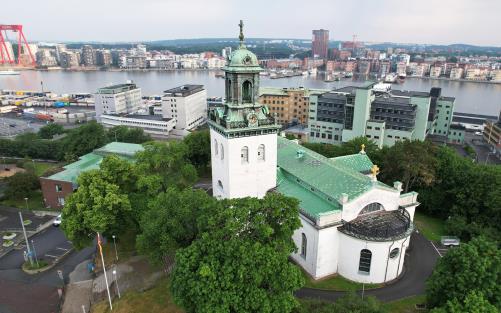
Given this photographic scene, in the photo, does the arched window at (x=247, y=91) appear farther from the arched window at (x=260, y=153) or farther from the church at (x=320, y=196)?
the arched window at (x=260, y=153)

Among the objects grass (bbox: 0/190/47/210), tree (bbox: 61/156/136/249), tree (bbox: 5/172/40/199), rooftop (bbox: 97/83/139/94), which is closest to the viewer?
tree (bbox: 61/156/136/249)

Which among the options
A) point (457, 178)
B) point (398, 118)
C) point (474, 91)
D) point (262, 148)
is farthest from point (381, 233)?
point (474, 91)

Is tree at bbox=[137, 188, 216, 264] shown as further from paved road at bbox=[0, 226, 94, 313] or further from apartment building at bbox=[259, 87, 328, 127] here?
apartment building at bbox=[259, 87, 328, 127]

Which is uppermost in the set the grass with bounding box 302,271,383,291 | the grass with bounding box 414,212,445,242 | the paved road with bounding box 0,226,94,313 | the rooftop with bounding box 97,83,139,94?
the rooftop with bounding box 97,83,139,94

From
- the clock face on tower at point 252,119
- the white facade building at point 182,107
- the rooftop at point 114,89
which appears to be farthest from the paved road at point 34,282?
the rooftop at point 114,89

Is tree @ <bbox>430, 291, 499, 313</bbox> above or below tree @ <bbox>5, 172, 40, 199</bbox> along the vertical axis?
above

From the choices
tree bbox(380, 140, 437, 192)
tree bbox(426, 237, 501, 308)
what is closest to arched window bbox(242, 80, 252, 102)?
tree bbox(426, 237, 501, 308)

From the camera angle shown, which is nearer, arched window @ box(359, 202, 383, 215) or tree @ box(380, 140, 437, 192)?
arched window @ box(359, 202, 383, 215)
